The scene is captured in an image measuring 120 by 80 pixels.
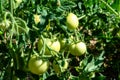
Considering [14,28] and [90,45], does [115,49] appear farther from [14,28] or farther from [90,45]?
[14,28]

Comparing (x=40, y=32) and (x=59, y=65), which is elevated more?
(x=40, y=32)

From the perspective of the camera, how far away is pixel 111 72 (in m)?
3.32

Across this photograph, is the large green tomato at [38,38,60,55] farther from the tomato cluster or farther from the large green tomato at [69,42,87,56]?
the large green tomato at [69,42,87,56]

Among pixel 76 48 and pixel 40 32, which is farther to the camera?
pixel 76 48

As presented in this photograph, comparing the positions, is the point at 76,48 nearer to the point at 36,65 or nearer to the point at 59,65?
the point at 59,65

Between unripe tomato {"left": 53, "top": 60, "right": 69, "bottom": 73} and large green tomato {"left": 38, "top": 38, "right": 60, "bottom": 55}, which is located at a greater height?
large green tomato {"left": 38, "top": 38, "right": 60, "bottom": 55}

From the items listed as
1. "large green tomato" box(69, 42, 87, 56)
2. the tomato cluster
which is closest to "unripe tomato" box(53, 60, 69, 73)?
the tomato cluster

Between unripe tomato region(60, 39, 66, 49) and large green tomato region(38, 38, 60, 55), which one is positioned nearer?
large green tomato region(38, 38, 60, 55)

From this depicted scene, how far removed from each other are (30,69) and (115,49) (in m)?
1.82

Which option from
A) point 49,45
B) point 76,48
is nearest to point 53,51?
point 49,45

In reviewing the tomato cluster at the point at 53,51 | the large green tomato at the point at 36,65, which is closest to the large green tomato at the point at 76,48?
the tomato cluster at the point at 53,51

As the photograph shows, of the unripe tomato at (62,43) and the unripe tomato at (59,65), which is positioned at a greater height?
the unripe tomato at (62,43)

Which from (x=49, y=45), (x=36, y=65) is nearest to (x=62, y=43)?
(x=49, y=45)

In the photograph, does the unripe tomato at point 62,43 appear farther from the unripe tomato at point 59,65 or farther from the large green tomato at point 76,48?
the unripe tomato at point 59,65
